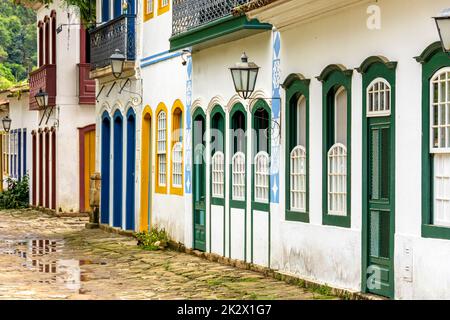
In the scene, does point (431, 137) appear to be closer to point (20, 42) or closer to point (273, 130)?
point (273, 130)

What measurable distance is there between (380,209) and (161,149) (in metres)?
10.0

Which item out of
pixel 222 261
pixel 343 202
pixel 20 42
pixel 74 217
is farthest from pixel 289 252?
pixel 20 42

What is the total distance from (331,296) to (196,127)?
6940 mm

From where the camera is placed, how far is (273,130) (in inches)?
637

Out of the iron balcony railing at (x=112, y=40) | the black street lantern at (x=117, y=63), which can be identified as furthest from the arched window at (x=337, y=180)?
the iron balcony railing at (x=112, y=40)

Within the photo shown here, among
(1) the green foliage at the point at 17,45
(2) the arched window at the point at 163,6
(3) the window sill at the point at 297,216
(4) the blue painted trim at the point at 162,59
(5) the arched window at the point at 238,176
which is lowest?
(3) the window sill at the point at 297,216

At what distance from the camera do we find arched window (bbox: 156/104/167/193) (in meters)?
22.1

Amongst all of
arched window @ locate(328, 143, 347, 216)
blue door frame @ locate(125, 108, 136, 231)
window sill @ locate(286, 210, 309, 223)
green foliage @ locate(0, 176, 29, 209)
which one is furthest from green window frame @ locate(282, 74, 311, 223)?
green foliage @ locate(0, 176, 29, 209)

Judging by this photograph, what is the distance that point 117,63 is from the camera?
929 inches

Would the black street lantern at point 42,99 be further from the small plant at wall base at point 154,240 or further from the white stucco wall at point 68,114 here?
the small plant at wall base at point 154,240

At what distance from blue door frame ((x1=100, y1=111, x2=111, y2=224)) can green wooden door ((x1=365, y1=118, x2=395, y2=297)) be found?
14669mm

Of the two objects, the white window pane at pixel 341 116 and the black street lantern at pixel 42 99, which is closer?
the white window pane at pixel 341 116

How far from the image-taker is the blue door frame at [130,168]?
81.4 ft

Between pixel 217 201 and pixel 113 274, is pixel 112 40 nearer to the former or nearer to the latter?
pixel 217 201
